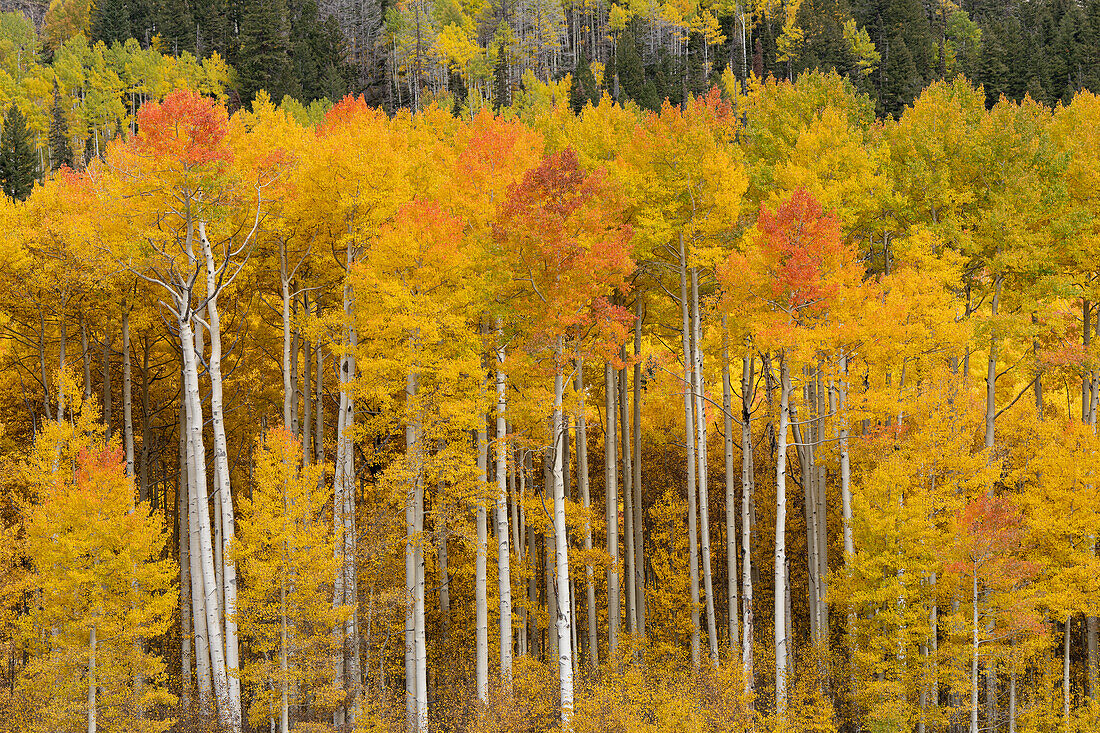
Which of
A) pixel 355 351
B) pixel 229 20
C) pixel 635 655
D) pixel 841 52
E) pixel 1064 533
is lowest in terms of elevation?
pixel 635 655

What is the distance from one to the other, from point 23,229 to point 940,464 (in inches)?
873

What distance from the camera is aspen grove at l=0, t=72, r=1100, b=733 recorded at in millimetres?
17953

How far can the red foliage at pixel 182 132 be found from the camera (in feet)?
56.6

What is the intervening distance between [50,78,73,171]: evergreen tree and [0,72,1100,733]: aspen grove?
46.6 metres

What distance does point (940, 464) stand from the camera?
21.0 meters

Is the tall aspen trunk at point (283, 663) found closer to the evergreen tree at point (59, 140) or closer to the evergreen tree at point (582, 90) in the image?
the evergreen tree at point (59, 140)

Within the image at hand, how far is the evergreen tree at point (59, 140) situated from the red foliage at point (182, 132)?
53106 millimetres

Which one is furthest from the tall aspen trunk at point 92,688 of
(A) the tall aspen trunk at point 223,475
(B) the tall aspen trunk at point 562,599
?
(B) the tall aspen trunk at point 562,599

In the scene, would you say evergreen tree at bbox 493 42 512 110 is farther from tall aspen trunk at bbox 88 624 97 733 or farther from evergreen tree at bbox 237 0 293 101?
tall aspen trunk at bbox 88 624 97 733

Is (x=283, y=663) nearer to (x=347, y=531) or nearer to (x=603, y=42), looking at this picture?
(x=347, y=531)

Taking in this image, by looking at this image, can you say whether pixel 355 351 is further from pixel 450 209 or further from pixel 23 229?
pixel 23 229

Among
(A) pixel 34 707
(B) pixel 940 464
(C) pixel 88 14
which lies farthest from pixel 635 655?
(C) pixel 88 14

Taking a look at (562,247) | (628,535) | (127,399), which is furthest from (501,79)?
(562,247)

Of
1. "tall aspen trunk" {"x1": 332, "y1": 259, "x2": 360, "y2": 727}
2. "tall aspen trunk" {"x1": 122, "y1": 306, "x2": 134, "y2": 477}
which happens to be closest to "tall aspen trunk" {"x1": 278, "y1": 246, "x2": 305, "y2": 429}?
"tall aspen trunk" {"x1": 332, "y1": 259, "x2": 360, "y2": 727}
